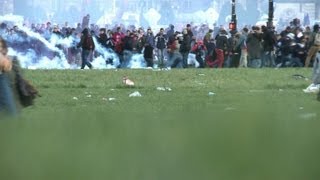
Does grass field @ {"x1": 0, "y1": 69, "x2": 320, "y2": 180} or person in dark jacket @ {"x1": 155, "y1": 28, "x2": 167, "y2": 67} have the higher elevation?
grass field @ {"x1": 0, "y1": 69, "x2": 320, "y2": 180}

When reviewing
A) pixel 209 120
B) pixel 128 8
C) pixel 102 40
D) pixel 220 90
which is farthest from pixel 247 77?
pixel 209 120

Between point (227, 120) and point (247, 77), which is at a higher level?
point (227, 120)

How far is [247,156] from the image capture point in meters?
3.02

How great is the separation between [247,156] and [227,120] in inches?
8.4

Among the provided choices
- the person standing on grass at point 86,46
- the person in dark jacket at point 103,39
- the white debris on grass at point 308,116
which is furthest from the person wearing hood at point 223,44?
the white debris on grass at point 308,116

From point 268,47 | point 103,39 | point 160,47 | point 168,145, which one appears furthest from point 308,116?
point 160,47

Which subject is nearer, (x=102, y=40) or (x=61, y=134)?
(x=61, y=134)

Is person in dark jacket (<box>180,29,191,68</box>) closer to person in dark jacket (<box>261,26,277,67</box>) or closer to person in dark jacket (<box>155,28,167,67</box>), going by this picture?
A: person in dark jacket (<box>155,28,167,67</box>)

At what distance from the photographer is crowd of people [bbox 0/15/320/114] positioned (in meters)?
26.4

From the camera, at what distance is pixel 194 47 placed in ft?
91.2

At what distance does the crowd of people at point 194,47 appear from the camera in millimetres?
26422

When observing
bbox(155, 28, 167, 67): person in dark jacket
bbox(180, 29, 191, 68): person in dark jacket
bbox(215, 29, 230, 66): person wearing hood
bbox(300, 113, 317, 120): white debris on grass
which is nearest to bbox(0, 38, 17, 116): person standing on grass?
bbox(300, 113, 317, 120): white debris on grass

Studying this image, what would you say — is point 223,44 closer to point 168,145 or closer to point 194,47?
point 194,47

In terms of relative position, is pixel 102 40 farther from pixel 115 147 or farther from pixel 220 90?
pixel 115 147
